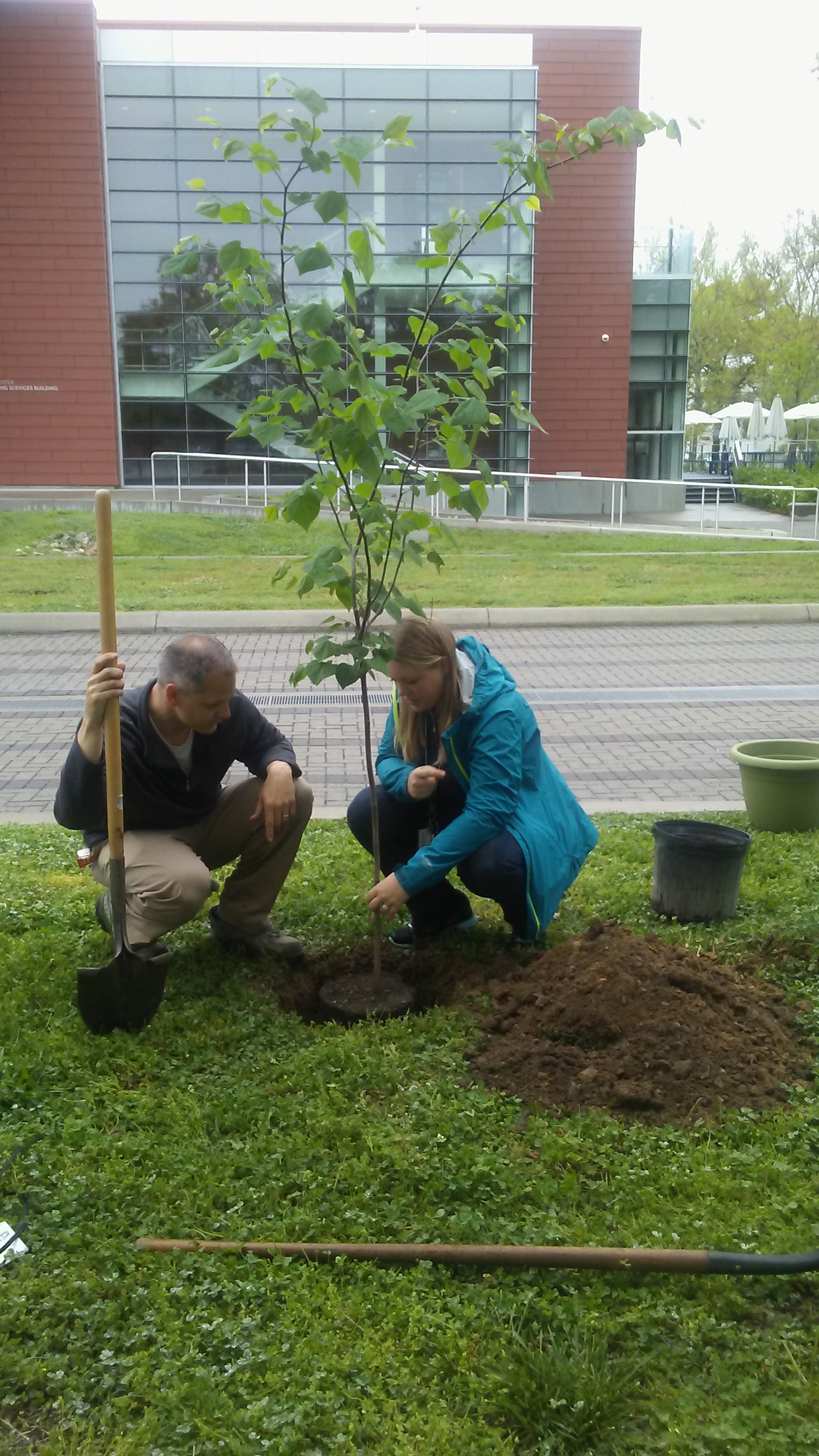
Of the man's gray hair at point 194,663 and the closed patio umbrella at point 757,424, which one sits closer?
the man's gray hair at point 194,663

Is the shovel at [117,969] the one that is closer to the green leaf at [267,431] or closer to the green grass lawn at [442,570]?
the green leaf at [267,431]

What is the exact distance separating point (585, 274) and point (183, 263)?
24.9 metres

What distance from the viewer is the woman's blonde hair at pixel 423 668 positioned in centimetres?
354

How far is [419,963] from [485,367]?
2.00 metres

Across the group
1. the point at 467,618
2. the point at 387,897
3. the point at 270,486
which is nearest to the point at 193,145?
the point at 270,486

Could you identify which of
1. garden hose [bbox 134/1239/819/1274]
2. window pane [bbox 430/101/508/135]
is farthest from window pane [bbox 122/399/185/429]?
garden hose [bbox 134/1239/819/1274]

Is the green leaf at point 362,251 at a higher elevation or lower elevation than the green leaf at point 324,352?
higher

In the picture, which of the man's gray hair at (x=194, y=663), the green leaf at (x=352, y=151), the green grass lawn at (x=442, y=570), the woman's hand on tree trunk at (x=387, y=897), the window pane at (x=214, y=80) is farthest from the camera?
the window pane at (x=214, y=80)

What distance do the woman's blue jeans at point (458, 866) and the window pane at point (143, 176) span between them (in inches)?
957

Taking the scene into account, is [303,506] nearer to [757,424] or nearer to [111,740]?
[111,740]

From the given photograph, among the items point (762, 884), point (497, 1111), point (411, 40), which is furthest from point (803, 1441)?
point (411, 40)

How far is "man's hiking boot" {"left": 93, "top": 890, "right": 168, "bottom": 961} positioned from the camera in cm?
366

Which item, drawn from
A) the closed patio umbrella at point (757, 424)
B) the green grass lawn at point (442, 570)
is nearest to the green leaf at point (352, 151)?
the green grass lawn at point (442, 570)

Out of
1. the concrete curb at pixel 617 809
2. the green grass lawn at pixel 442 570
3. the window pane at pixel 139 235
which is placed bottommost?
the concrete curb at pixel 617 809
